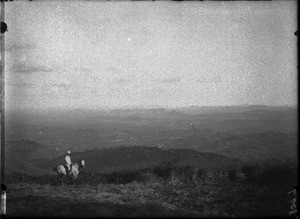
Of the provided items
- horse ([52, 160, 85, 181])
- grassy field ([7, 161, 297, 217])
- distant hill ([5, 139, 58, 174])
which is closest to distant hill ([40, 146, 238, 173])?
distant hill ([5, 139, 58, 174])

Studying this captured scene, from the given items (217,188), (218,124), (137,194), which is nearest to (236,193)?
(217,188)

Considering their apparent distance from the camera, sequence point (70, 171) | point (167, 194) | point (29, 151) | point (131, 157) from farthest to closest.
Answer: point (29, 151)
point (131, 157)
point (70, 171)
point (167, 194)

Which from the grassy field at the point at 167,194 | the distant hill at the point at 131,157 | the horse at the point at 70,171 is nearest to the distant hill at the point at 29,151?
the distant hill at the point at 131,157

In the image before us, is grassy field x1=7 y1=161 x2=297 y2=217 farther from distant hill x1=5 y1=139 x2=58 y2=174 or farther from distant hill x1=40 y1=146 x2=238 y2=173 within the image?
distant hill x1=5 y1=139 x2=58 y2=174

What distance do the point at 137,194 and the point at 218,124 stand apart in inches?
785

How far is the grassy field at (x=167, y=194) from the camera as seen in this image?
8820 mm

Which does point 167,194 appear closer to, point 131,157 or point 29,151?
point 131,157

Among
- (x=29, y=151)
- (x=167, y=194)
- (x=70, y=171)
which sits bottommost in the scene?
(x=29, y=151)

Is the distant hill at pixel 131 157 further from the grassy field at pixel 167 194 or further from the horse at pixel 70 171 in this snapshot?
the grassy field at pixel 167 194

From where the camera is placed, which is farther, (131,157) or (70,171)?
(131,157)

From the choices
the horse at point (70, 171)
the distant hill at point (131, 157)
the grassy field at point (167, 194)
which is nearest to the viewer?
the grassy field at point (167, 194)

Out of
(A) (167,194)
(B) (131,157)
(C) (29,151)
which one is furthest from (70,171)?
(C) (29,151)

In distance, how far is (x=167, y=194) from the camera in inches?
427

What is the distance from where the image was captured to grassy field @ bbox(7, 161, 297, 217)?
882 centimetres
